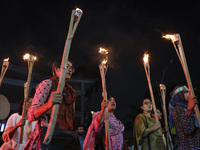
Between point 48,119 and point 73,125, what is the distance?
1.22 ft

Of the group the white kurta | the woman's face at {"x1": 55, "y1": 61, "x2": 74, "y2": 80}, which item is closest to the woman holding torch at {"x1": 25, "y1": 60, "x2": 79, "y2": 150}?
the woman's face at {"x1": 55, "y1": 61, "x2": 74, "y2": 80}

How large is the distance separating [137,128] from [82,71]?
24.1 metres

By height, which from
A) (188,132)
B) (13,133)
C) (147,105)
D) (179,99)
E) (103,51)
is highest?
(103,51)

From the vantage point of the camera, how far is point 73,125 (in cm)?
260

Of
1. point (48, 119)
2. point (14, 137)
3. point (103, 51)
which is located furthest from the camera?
point (103, 51)

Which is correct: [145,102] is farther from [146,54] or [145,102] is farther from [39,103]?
[39,103]

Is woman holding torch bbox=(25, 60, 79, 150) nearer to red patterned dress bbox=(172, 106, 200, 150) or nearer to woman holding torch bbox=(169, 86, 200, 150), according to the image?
woman holding torch bbox=(169, 86, 200, 150)

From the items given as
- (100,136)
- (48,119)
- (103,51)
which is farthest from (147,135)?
(48,119)

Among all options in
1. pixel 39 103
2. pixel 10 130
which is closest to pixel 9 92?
pixel 10 130

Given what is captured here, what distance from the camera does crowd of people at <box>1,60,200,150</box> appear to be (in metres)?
2.31

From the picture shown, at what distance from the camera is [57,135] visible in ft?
7.53

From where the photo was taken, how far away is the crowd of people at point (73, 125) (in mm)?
2311

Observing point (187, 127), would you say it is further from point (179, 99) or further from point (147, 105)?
point (147, 105)

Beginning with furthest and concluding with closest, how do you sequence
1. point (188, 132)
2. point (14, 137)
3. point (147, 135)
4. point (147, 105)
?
point (147, 105) → point (147, 135) → point (14, 137) → point (188, 132)
